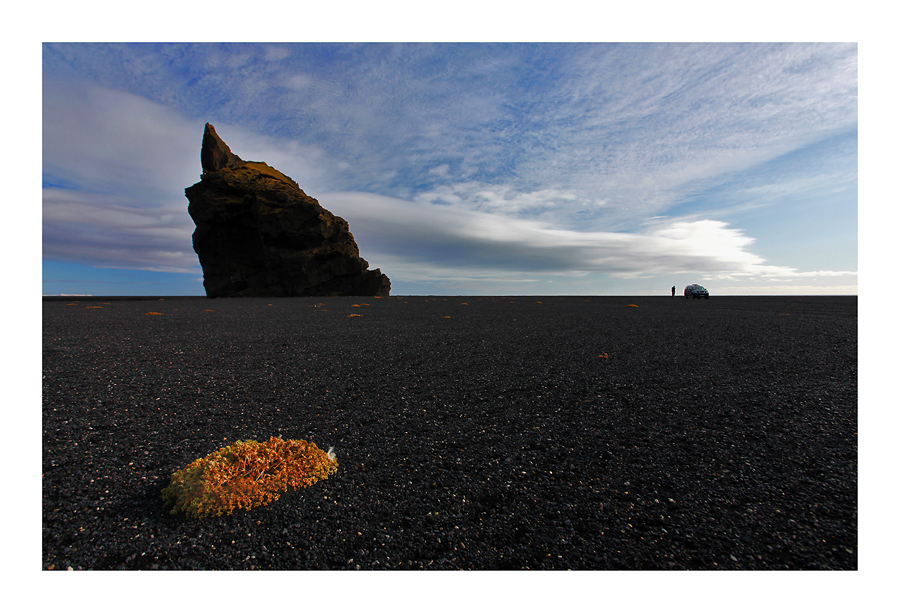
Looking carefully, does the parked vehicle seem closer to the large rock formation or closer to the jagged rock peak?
the large rock formation

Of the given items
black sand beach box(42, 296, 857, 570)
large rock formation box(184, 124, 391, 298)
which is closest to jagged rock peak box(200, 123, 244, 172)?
large rock formation box(184, 124, 391, 298)

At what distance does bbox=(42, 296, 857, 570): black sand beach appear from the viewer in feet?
6.95

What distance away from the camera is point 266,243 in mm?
39719

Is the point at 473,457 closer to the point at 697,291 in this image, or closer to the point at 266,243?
the point at 697,291

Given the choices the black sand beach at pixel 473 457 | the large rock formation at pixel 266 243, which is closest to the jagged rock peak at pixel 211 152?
the large rock formation at pixel 266 243

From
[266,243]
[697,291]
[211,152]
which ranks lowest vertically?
[697,291]

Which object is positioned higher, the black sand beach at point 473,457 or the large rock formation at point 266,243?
the large rock formation at point 266,243

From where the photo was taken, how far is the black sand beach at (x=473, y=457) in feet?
6.95

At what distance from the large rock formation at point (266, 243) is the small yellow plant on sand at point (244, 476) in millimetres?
39142

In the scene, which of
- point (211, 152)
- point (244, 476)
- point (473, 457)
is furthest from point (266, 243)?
point (473, 457)

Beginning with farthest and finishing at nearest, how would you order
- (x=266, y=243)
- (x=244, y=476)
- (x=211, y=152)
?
(x=211, y=152)
(x=266, y=243)
(x=244, y=476)

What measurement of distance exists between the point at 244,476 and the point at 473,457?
1773mm

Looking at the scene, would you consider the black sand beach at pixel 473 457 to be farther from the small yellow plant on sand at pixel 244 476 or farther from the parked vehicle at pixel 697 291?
the parked vehicle at pixel 697 291

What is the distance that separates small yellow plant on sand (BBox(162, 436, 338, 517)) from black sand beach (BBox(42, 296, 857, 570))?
94mm
